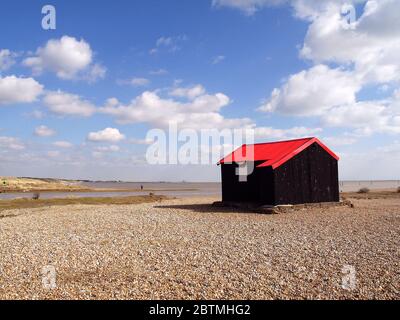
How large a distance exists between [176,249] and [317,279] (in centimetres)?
547

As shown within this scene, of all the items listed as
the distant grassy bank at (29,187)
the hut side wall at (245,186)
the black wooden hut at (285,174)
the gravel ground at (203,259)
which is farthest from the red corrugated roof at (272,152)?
the distant grassy bank at (29,187)

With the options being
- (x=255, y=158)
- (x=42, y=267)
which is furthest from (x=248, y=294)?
(x=255, y=158)

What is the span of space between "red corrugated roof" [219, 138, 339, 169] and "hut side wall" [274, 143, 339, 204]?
1.31 feet

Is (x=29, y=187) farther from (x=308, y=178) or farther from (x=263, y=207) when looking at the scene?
(x=308, y=178)

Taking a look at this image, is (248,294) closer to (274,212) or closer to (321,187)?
(274,212)

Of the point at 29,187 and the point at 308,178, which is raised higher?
the point at 308,178

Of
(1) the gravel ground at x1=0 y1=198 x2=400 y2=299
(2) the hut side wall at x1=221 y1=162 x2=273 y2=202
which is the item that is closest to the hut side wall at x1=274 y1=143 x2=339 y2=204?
(2) the hut side wall at x1=221 y1=162 x2=273 y2=202

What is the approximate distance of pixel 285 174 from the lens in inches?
969

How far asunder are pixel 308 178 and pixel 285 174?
2146 millimetres

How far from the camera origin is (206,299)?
8.51 m

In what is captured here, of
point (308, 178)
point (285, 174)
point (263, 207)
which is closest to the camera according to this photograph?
point (263, 207)

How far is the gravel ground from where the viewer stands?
29.7 ft

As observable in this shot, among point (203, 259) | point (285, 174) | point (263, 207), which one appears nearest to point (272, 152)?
point (285, 174)
